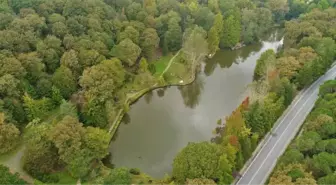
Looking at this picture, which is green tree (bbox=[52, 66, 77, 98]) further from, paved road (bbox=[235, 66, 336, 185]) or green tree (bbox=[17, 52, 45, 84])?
paved road (bbox=[235, 66, 336, 185])

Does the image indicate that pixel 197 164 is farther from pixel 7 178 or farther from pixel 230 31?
pixel 230 31

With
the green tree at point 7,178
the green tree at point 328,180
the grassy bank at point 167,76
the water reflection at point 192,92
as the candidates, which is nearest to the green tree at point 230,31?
the grassy bank at point 167,76

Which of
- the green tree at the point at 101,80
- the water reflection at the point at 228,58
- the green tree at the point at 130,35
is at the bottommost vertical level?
the water reflection at the point at 228,58

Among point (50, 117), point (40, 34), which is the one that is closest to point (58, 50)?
point (40, 34)

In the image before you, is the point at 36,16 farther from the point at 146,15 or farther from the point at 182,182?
the point at 182,182

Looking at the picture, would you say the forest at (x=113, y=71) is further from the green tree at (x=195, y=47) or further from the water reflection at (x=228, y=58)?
the water reflection at (x=228, y=58)

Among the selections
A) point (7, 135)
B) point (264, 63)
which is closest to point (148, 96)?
point (264, 63)

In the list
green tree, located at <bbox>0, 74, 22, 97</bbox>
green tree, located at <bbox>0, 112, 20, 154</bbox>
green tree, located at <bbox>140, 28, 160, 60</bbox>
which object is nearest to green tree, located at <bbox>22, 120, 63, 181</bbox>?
green tree, located at <bbox>0, 112, 20, 154</bbox>
